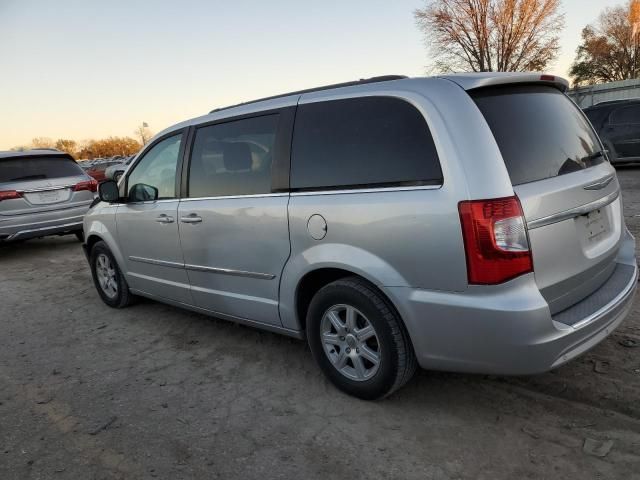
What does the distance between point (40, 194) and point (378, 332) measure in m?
7.22

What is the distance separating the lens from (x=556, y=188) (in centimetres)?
254

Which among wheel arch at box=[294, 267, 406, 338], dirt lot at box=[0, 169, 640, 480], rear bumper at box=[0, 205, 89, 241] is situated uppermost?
rear bumper at box=[0, 205, 89, 241]

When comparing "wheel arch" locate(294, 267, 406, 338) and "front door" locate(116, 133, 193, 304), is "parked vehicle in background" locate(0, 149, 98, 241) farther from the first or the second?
"wheel arch" locate(294, 267, 406, 338)

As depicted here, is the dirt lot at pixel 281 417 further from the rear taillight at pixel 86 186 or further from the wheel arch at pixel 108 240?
the rear taillight at pixel 86 186

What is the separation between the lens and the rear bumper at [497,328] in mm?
2346

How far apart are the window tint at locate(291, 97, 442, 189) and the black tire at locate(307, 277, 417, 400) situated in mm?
577

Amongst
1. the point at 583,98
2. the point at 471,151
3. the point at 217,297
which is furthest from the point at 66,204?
the point at 583,98

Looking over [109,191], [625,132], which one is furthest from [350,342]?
[625,132]

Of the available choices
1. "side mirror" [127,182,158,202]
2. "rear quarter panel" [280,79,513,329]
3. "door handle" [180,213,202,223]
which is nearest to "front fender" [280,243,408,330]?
"rear quarter panel" [280,79,513,329]

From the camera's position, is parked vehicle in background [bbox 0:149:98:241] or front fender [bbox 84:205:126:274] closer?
front fender [bbox 84:205:126:274]

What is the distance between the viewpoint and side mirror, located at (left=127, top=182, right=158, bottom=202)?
14.0 feet

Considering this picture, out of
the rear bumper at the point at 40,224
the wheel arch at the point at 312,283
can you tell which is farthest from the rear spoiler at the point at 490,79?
the rear bumper at the point at 40,224

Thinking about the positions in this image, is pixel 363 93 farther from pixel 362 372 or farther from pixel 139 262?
pixel 139 262

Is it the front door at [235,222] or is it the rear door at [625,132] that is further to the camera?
the rear door at [625,132]
